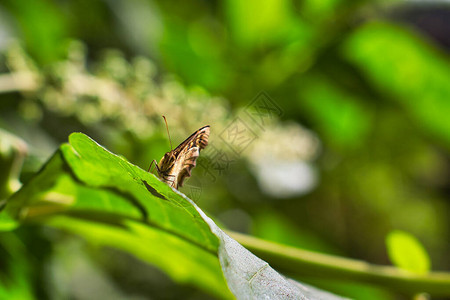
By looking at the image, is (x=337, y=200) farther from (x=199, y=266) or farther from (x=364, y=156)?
(x=199, y=266)

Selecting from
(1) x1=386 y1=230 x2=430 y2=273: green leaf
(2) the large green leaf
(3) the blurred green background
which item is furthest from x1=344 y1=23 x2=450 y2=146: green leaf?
(2) the large green leaf

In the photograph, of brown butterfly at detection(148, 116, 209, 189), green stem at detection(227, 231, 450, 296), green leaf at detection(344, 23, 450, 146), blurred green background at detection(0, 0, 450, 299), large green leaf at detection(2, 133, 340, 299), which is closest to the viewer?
large green leaf at detection(2, 133, 340, 299)

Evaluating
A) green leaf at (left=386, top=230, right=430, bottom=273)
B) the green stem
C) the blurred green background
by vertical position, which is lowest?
the green stem

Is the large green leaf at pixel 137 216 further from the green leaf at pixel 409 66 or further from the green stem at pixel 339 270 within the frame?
the green leaf at pixel 409 66

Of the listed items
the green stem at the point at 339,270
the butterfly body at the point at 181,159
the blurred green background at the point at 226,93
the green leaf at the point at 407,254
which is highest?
the blurred green background at the point at 226,93

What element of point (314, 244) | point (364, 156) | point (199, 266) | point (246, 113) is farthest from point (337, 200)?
point (199, 266)

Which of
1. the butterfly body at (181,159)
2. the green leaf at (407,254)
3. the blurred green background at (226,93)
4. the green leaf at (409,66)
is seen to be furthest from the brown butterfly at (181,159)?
the green leaf at (409,66)

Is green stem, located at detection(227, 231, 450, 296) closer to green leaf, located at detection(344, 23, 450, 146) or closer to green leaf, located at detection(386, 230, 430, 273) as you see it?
green leaf, located at detection(386, 230, 430, 273)
